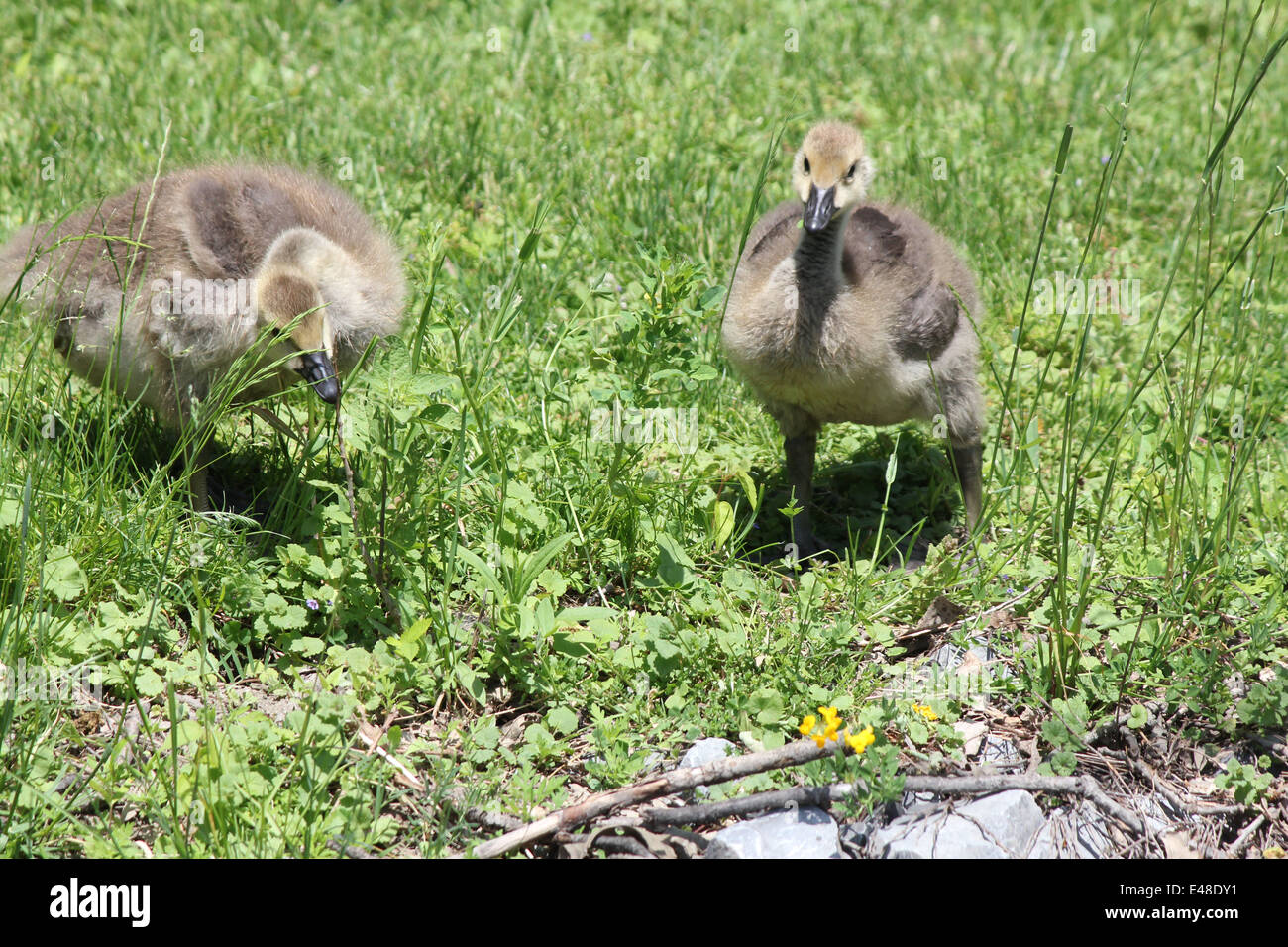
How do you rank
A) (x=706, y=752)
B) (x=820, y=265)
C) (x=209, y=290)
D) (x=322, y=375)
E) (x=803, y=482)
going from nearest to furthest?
(x=706, y=752), (x=322, y=375), (x=209, y=290), (x=820, y=265), (x=803, y=482)

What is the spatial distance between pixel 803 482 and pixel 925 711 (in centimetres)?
147

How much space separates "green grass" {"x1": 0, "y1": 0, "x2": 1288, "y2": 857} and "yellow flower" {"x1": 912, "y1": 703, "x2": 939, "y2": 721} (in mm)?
47

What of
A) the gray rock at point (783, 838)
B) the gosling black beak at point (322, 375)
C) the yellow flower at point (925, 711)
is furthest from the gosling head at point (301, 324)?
the yellow flower at point (925, 711)

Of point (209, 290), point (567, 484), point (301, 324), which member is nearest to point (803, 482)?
point (567, 484)

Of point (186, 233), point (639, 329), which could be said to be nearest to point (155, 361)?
point (186, 233)

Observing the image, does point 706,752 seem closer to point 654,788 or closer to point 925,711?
point 654,788

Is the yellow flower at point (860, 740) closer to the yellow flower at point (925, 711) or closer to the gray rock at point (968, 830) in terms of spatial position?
the gray rock at point (968, 830)

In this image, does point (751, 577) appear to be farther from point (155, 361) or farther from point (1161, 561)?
point (155, 361)

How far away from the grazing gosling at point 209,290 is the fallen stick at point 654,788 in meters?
1.54

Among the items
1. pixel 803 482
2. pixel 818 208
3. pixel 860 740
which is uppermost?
pixel 818 208

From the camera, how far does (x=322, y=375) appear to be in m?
3.79

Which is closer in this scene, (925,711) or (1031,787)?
(1031,787)

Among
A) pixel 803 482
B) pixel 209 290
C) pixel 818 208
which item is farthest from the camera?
pixel 803 482

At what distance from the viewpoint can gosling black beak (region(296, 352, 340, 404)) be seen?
3.76 metres
